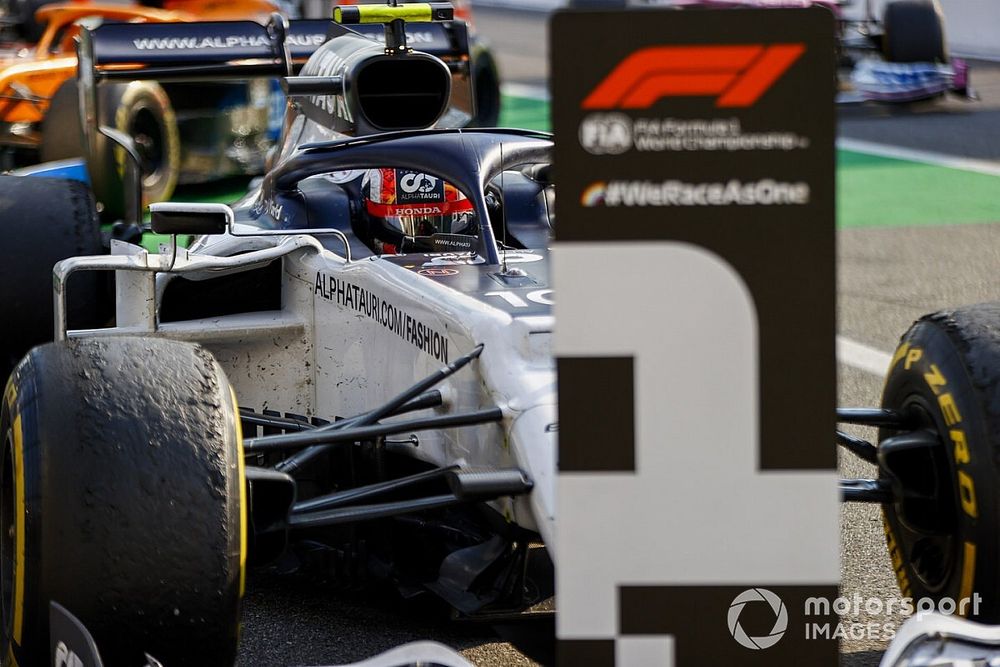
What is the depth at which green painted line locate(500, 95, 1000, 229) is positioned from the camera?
956cm

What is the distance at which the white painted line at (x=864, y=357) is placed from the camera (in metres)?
6.15

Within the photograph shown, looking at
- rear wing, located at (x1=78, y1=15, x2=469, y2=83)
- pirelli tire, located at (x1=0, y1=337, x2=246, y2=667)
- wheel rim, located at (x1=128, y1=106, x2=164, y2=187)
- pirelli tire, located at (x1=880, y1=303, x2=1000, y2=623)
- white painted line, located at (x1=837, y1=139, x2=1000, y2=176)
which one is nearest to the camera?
pirelli tire, located at (x1=0, y1=337, x2=246, y2=667)

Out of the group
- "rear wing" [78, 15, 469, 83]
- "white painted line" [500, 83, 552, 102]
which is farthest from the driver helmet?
"white painted line" [500, 83, 552, 102]

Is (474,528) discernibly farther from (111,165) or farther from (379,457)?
(111,165)

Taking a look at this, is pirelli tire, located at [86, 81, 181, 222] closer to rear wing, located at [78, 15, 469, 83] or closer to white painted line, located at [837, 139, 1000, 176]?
rear wing, located at [78, 15, 469, 83]

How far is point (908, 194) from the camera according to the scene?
408 inches

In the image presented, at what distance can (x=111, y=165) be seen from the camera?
21.4ft

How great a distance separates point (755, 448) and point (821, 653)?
33 centimetres

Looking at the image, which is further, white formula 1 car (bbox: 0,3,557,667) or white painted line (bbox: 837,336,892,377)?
white painted line (bbox: 837,336,892,377)

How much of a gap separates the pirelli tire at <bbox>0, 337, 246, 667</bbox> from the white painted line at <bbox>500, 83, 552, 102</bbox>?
42.2 ft

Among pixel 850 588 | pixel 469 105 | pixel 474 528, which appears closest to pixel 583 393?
pixel 474 528

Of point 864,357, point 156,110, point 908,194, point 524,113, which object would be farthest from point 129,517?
point 524,113

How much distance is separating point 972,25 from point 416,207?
593 inches

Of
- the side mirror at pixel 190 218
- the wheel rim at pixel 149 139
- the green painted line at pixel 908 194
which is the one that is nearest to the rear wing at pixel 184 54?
the side mirror at pixel 190 218
